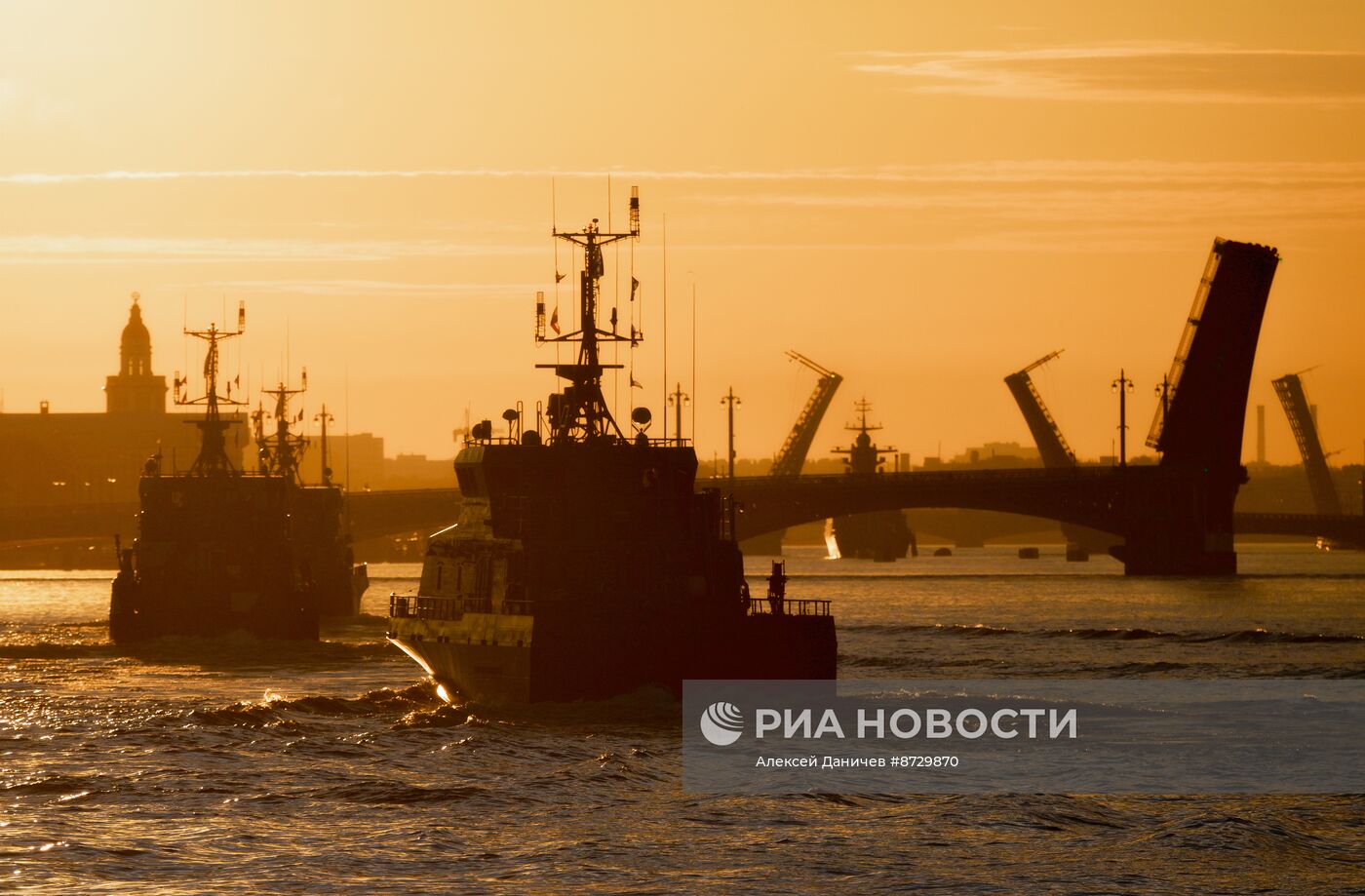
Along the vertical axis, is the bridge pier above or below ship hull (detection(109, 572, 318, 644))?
above

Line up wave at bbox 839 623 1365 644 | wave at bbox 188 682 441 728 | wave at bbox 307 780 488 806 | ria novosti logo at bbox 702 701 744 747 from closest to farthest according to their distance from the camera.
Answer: wave at bbox 307 780 488 806, ria novosti logo at bbox 702 701 744 747, wave at bbox 188 682 441 728, wave at bbox 839 623 1365 644

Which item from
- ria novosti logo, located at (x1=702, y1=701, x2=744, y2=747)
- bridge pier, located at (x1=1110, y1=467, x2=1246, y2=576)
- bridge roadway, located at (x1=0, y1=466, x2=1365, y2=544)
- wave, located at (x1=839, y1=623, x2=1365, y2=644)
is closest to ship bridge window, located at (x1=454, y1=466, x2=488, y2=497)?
ria novosti logo, located at (x1=702, y1=701, x2=744, y2=747)

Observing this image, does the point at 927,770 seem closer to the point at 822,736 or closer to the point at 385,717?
the point at 822,736

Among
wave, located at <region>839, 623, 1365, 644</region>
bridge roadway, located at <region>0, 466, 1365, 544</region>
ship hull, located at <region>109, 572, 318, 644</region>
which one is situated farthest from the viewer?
bridge roadway, located at <region>0, 466, 1365, 544</region>

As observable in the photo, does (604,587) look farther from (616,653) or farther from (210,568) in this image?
(210,568)

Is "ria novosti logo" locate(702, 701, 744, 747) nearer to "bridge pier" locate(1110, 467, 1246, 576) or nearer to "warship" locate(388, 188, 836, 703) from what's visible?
"warship" locate(388, 188, 836, 703)

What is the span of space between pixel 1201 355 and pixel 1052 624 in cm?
3533

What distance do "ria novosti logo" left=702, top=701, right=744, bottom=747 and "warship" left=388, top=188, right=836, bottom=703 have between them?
74cm

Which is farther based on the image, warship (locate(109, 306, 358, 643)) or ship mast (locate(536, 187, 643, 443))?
warship (locate(109, 306, 358, 643))


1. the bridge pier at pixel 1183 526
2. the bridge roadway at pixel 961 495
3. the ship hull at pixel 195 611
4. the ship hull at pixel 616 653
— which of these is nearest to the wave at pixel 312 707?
the ship hull at pixel 616 653

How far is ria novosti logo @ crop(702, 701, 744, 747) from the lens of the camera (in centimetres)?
5091

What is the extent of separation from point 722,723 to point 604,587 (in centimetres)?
401

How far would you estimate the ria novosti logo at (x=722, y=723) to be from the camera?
50906mm

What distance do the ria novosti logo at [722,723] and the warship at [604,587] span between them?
2.43 ft
